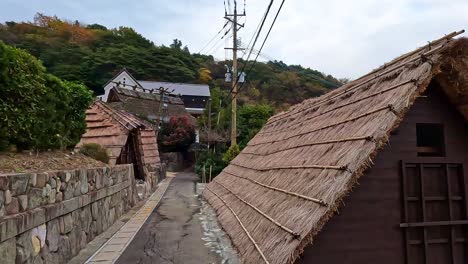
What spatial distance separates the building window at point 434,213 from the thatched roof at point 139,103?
102 feet

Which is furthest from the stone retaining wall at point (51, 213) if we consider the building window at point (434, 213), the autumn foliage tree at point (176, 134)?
the autumn foliage tree at point (176, 134)

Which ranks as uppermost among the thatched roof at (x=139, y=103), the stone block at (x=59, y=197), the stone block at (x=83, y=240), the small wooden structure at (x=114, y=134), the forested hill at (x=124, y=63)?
the forested hill at (x=124, y=63)

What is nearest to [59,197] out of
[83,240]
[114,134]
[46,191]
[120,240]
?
[46,191]

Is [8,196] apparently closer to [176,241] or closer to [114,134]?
[176,241]

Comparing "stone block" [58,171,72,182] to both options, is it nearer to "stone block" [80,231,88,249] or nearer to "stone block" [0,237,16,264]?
"stone block" [80,231,88,249]

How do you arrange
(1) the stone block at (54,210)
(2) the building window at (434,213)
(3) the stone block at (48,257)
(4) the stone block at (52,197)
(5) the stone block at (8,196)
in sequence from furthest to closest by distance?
(4) the stone block at (52,197) → (1) the stone block at (54,210) → (3) the stone block at (48,257) → (2) the building window at (434,213) → (5) the stone block at (8,196)

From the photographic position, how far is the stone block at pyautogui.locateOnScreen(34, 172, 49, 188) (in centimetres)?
554

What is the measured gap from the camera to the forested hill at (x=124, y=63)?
49.4 m

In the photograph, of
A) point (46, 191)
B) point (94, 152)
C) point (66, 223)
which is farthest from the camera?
point (94, 152)

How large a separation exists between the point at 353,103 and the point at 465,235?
Answer: 2770mm

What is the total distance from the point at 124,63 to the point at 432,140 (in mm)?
54292

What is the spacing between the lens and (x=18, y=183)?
16.1ft

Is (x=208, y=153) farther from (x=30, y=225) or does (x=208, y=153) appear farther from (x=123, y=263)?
(x=30, y=225)

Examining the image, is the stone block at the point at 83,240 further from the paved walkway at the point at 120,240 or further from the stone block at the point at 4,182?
the stone block at the point at 4,182
